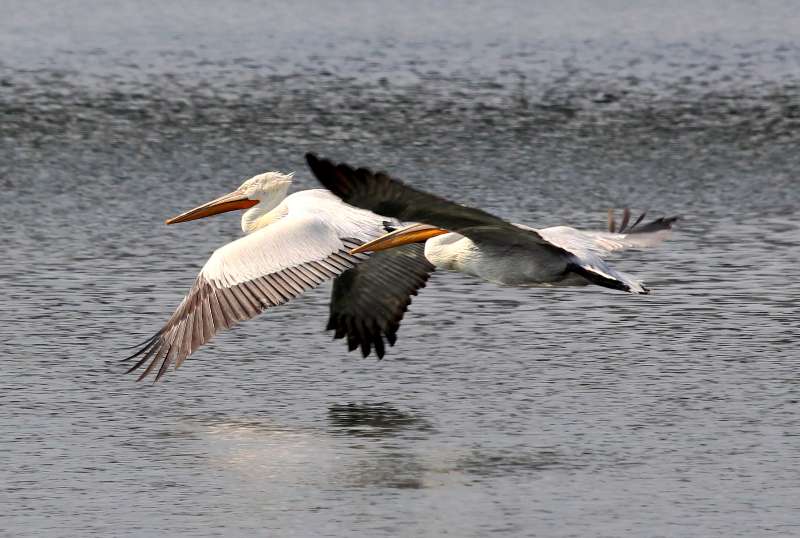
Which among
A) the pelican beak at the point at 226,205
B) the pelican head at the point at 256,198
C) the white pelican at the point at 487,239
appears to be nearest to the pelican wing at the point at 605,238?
the white pelican at the point at 487,239

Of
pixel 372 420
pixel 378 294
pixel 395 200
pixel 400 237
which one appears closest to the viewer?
pixel 395 200

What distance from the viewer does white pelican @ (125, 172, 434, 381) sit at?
326 inches

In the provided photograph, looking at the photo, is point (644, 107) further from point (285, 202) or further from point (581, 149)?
point (285, 202)

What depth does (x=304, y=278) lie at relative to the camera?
8.52 m

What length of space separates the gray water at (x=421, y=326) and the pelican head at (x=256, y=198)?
58 centimetres

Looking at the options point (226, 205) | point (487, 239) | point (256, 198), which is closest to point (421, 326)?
point (256, 198)

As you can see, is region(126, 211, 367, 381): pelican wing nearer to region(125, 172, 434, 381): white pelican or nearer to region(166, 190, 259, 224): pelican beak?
region(125, 172, 434, 381): white pelican

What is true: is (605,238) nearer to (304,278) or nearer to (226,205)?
(304,278)

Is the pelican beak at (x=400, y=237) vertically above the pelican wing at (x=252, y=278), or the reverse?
the pelican beak at (x=400, y=237)

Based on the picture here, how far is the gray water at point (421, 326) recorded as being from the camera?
21.6 feet

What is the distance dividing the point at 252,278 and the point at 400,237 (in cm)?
73

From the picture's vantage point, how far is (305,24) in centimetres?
2605

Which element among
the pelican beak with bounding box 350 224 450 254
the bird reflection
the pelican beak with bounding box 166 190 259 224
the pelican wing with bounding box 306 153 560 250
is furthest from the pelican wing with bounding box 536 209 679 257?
the pelican beak with bounding box 166 190 259 224

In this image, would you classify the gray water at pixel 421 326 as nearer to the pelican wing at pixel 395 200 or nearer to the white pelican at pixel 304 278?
the white pelican at pixel 304 278
